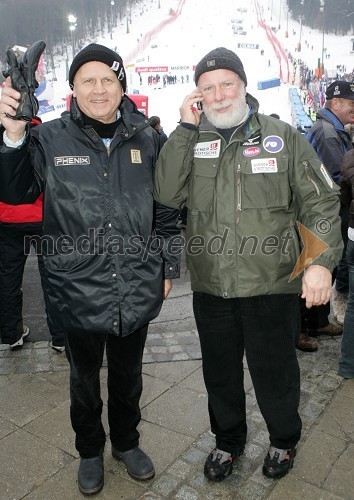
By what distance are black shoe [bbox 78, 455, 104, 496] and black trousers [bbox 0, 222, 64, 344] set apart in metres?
1.51

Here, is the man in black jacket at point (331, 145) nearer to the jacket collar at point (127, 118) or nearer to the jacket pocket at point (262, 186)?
the jacket pocket at point (262, 186)

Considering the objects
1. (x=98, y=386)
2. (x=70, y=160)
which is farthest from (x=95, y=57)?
(x=98, y=386)

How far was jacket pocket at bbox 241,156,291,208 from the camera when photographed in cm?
232

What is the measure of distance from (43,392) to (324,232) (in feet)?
8.29

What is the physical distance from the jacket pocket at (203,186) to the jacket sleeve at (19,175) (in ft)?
2.60

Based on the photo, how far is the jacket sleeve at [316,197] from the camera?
2291 mm

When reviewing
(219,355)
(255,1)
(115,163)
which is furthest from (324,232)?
(255,1)

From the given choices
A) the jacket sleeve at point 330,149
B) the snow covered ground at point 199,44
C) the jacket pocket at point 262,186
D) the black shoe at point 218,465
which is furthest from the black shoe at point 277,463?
the snow covered ground at point 199,44

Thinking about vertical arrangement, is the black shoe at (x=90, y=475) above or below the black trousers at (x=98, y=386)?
below

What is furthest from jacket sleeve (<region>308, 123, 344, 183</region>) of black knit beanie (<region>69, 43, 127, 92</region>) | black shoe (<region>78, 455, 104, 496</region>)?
black shoe (<region>78, 455, 104, 496</region>)

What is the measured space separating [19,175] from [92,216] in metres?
0.39

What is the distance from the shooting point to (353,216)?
12.7ft

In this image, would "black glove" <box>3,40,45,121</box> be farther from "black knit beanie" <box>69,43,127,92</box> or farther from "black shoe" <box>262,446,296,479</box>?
"black shoe" <box>262,446,296,479</box>

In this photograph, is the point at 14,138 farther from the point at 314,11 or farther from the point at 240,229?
the point at 314,11
